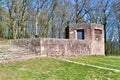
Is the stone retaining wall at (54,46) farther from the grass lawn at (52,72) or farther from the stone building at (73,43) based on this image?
the grass lawn at (52,72)

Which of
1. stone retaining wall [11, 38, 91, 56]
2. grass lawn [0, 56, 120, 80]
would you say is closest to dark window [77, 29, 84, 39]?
stone retaining wall [11, 38, 91, 56]

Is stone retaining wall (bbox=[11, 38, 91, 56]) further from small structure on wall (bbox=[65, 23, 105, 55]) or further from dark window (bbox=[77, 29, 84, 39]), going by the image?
dark window (bbox=[77, 29, 84, 39])

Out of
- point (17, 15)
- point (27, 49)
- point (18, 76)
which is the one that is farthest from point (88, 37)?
point (17, 15)

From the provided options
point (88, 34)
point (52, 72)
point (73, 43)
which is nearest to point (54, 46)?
point (73, 43)

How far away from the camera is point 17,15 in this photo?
114 feet

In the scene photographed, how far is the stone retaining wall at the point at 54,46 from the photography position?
17.6 m

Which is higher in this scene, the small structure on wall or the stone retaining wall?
the small structure on wall

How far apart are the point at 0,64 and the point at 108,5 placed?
29208mm

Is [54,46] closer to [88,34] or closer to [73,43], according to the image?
[73,43]

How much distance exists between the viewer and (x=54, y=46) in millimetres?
18188

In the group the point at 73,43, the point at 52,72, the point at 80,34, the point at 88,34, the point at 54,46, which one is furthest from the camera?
the point at 80,34

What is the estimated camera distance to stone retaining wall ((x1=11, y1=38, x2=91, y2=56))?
17641mm

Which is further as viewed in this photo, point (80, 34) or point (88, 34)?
point (80, 34)

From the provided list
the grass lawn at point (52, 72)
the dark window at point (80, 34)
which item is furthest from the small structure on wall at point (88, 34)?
the grass lawn at point (52, 72)
